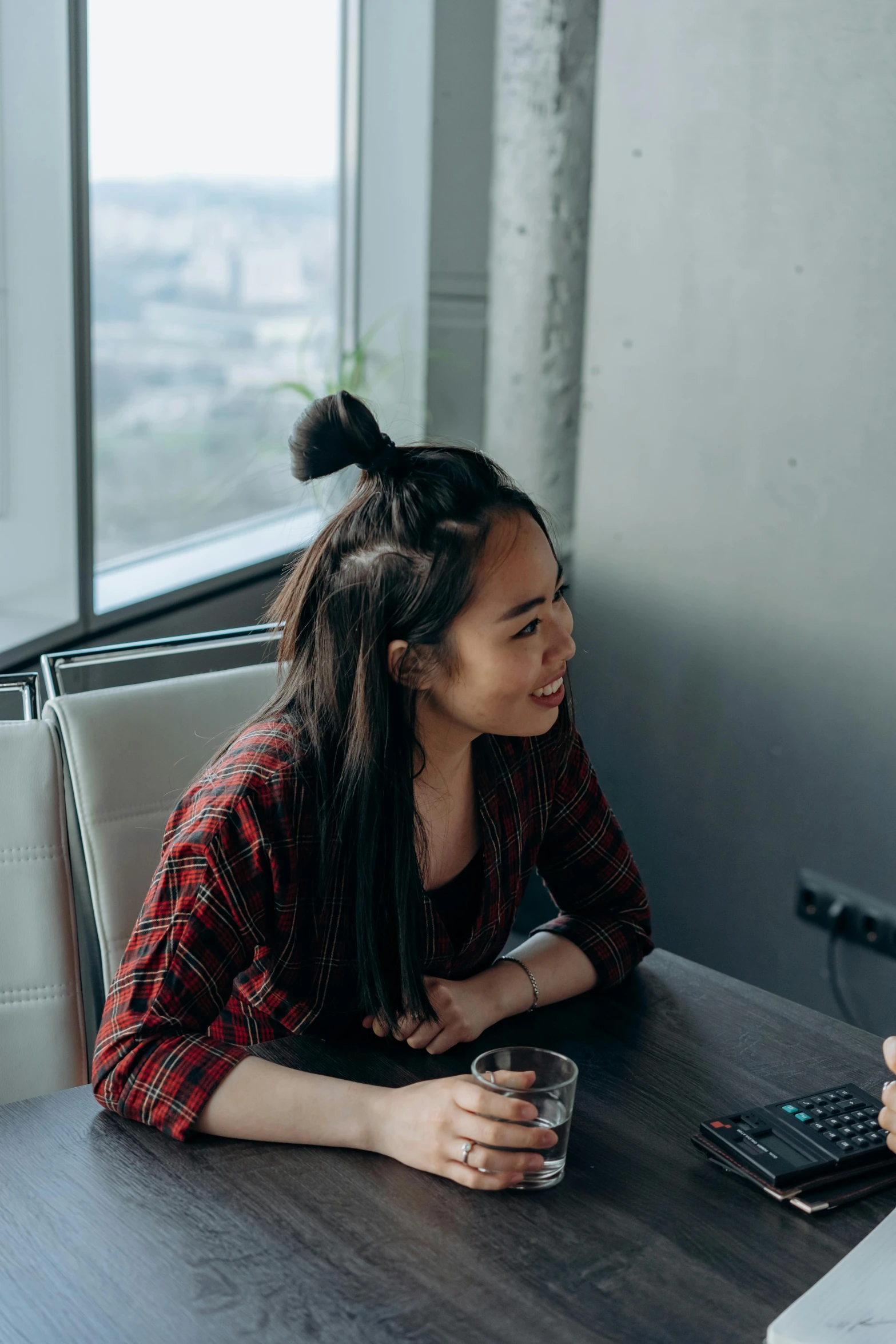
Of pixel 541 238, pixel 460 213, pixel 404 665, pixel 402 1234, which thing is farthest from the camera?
pixel 460 213

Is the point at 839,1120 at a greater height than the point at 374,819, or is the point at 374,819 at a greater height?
the point at 374,819

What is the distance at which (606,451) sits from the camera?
2490 mm

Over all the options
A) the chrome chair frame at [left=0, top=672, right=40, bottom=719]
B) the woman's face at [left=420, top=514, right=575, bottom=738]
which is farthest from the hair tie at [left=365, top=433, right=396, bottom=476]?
the chrome chair frame at [left=0, top=672, right=40, bottom=719]

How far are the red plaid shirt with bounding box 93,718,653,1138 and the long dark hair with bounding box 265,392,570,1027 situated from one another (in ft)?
0.10

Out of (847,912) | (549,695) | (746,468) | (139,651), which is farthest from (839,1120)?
(746,468)

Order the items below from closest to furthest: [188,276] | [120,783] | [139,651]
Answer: [120,783]
[139,651]
[188,276]

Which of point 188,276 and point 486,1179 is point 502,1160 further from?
point 188,276

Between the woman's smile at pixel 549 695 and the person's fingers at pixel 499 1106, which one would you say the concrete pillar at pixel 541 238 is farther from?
the person's fingers at pixel 499 1106

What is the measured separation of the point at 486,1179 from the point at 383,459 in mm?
670

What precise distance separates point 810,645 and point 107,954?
1.34m

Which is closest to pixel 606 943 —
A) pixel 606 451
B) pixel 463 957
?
pixel 463 957

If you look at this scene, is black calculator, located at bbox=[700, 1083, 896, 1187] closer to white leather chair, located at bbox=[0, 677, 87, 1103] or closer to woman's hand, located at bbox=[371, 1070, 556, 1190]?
woman's hand, located at bbox=[371, 1070, 556, 1190]

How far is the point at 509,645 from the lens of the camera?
1211 millimetres

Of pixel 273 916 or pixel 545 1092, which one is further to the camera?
pixel 273 916
